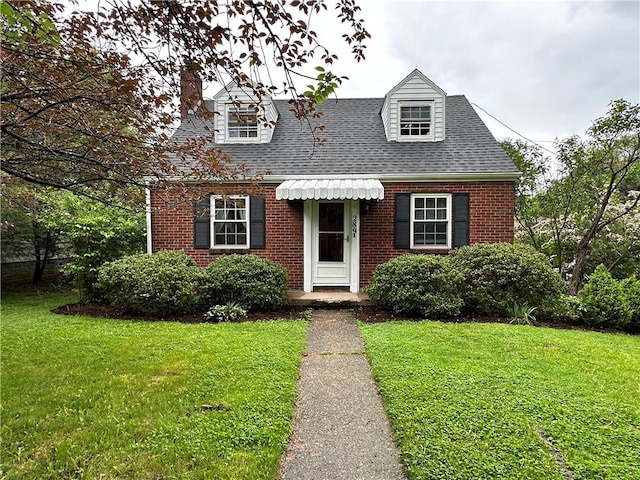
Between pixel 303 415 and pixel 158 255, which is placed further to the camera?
pixel 158 255

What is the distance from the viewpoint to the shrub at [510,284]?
8695 mm

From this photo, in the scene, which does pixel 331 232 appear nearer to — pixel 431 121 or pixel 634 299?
pixel 431 121

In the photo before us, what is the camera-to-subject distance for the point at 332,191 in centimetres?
963

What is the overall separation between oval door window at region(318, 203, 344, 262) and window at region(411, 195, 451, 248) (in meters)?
2.30

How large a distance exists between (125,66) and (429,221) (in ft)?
30.3

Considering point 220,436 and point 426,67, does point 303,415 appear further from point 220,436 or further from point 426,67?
point 426,67

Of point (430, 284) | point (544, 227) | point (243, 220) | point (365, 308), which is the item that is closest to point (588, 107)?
point (544, 227)

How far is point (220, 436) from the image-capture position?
3.50 m

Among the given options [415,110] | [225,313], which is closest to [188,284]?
[225,313]

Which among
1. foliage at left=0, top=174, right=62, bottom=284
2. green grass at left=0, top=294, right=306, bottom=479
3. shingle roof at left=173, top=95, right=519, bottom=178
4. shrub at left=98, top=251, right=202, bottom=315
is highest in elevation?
shingle roof at left=173, top=95, right=519, bottom=178

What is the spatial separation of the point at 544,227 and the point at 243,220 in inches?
449

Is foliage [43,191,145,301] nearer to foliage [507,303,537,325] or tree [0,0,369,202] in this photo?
tree [0,0,369,202]

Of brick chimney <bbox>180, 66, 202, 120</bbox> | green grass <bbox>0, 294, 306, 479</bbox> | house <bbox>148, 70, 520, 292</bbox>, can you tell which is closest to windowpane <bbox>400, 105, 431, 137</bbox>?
house <bbox>148, 70, 520, 292</bbox>

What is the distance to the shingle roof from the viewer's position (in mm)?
11328
